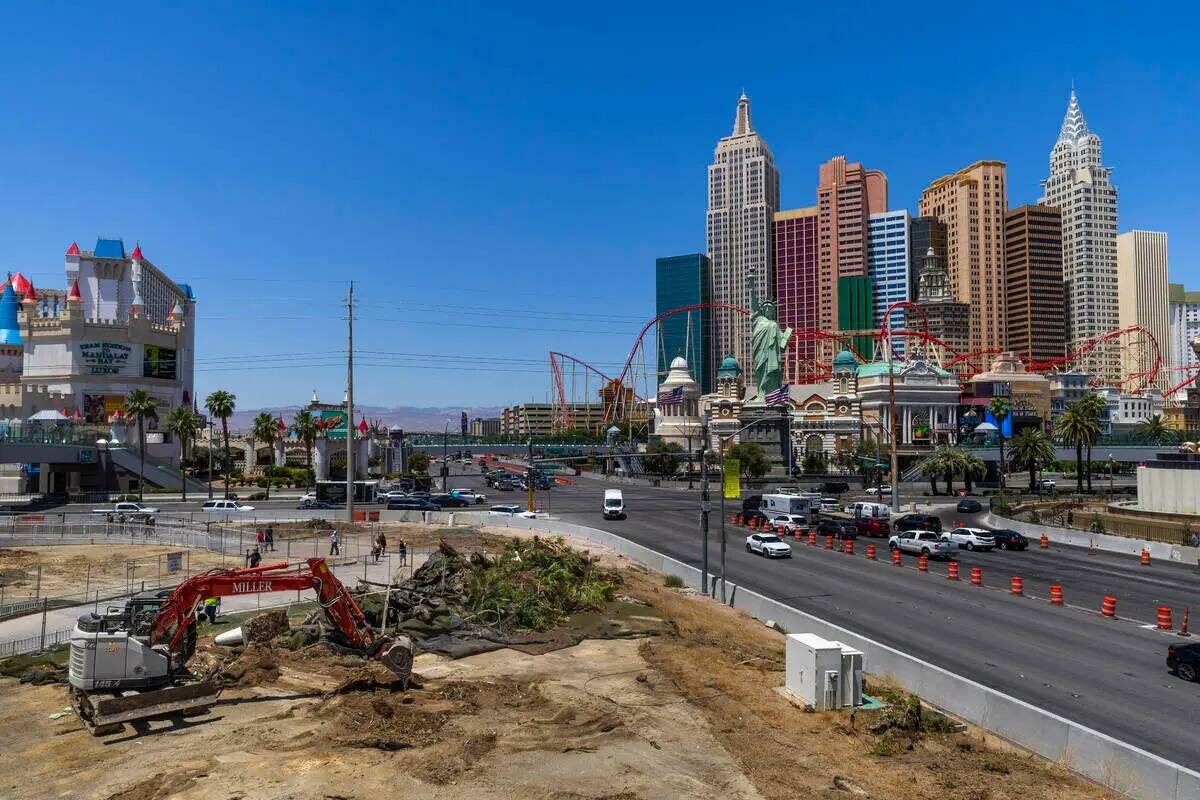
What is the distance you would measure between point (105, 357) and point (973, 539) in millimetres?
85398

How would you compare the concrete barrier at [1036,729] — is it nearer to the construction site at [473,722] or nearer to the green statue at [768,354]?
the construction site at [473,722]

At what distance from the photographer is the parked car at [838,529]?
54844 mm

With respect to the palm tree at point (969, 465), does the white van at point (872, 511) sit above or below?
below

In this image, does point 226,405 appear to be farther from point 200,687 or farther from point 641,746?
point 641,746

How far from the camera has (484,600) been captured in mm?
28625

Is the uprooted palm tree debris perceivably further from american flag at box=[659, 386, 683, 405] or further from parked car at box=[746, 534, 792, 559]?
american flag at box=[659, 386, 683, 405]

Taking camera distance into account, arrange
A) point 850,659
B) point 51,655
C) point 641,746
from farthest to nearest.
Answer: point 51,655, point 850,659, point 641,746

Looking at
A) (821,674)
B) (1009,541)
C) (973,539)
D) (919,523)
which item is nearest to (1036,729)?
(821,674)

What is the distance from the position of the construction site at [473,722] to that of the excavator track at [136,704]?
0.21 feet

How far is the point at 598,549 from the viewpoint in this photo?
4938 cm

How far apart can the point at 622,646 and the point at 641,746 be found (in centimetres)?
875

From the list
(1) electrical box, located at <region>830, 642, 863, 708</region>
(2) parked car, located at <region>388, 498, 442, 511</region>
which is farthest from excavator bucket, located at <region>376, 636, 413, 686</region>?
(2) parked car, located at <region>388, 498, 442, 511</region>

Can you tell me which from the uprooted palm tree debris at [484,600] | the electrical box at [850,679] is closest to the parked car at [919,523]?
the uprooted palm tree debris at [484,600]

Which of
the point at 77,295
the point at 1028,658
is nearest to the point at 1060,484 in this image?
the point at 1028,658
